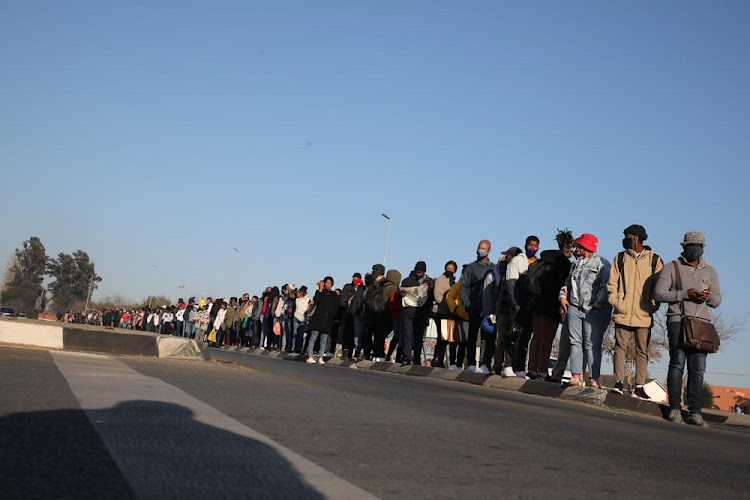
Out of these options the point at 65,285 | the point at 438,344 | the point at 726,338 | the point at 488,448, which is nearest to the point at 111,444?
the point at 488,448

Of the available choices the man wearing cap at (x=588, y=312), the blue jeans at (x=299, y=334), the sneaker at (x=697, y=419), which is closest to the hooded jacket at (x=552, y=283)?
the man wearing cap at (x=588, y=312)

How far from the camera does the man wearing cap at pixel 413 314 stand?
1912 cm

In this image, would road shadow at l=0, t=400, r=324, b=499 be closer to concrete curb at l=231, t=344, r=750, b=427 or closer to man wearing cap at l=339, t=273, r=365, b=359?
concrete curb at l=231, t=344, r=750, b=427

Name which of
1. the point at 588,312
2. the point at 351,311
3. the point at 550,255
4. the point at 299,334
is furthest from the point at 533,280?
the point at 299,334

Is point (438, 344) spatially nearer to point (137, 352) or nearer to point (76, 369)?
point (137, 352)

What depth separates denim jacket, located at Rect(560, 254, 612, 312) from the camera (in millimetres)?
12836

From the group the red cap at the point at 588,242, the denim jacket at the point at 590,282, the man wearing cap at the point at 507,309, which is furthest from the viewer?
the man wearing cap at the point at 507,309

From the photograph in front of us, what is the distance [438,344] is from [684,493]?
15233mm

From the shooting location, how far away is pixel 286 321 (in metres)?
28.8

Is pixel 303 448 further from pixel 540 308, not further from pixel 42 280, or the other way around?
pixel 42 280

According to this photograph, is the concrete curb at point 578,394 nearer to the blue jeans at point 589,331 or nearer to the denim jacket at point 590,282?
the blue jeans at point 589,331

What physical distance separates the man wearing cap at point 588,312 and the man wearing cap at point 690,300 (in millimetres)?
2132

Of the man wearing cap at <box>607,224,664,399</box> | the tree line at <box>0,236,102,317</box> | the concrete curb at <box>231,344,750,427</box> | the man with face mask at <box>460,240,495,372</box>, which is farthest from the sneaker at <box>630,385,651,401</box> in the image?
the tree line at <box>0,236,102,317</box>

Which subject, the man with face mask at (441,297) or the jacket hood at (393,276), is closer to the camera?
the man with face mask at (441,297)
